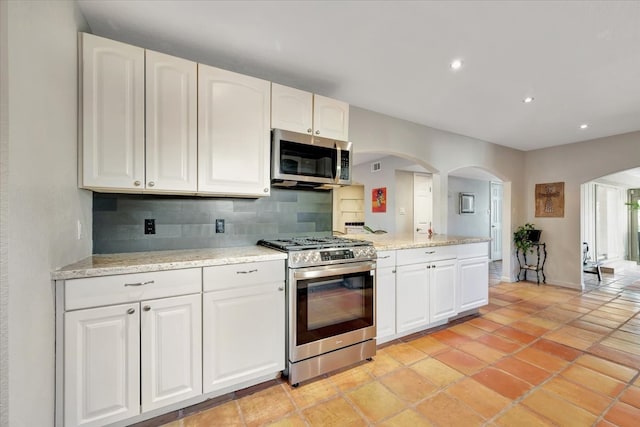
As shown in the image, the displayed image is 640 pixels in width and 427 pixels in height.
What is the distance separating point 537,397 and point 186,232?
284 centimetres

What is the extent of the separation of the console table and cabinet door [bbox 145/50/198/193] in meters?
5.76

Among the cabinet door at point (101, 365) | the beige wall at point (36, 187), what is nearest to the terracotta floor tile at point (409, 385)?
the cabinet door at point (101, 365)

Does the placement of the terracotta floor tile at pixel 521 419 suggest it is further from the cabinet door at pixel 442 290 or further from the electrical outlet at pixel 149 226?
the electrical outlet at pixel 149 226

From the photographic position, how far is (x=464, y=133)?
4.19m

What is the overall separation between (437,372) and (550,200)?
4.52 meters

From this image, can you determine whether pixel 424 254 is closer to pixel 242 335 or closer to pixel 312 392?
pixel 312 392

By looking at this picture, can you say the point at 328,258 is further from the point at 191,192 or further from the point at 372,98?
the point at 372,98

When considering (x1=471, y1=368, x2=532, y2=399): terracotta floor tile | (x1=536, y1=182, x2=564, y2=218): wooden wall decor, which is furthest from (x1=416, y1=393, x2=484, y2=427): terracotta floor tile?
(x1=536, y1=182, x2=564, y2=218): wooden wall decor

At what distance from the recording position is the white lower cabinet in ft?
5.75

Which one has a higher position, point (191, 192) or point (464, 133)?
point (464, 133)

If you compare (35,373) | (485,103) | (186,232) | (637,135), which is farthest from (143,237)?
(637,135)

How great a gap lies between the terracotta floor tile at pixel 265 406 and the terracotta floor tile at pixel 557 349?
7.85 ft

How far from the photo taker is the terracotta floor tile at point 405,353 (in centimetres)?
237

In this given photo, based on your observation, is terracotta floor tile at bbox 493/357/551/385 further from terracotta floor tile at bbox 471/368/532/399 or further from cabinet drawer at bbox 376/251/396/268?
cabinet drawer at bbox 376/251/396/268
